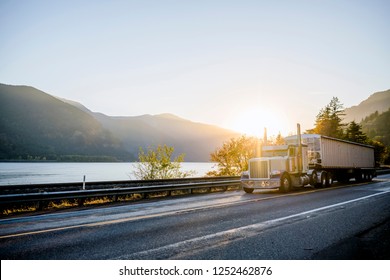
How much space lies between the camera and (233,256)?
4.46m

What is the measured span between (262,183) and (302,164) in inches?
155

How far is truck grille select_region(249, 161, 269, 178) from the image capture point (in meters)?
16.5

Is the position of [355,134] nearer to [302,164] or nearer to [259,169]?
[302,164]

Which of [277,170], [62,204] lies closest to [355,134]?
[277,170]

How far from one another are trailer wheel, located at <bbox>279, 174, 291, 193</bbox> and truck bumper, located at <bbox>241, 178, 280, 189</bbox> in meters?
0.32

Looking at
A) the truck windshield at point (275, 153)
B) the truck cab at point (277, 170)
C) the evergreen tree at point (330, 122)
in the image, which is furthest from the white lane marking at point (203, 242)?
the evergreen tree at point (330, 122)

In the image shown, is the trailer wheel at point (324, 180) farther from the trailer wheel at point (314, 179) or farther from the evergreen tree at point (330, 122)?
the evergreen tree at point (330, 122)

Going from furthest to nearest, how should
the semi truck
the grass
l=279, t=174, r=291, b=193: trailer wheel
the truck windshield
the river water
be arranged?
the river water
the truck windshield
the semi truck
l=279, t=174, r=291, b=193: trailer wheel
the grass

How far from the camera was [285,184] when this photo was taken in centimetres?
1630

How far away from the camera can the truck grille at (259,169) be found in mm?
16453

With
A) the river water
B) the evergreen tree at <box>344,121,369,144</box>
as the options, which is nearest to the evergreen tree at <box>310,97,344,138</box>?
the evergreen tree at <box>344,121,369,144</box>

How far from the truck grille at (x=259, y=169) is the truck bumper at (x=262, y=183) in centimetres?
34

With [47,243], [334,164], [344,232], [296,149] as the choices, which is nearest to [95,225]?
[47,243]

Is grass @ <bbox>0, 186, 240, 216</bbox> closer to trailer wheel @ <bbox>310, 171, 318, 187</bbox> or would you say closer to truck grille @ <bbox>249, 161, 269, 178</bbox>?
→ truck grille @ <bbox>249, 161, 269, 178</bbox>
